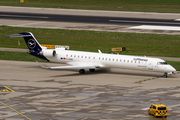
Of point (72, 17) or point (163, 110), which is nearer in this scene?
point (163, 110)

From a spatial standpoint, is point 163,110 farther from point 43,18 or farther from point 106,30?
point 43,18

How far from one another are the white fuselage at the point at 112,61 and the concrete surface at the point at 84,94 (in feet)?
4.36

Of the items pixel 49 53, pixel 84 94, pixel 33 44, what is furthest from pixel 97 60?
pixel 84 94

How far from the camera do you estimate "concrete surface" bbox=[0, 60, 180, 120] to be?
108 ft

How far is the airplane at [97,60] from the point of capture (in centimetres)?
4884

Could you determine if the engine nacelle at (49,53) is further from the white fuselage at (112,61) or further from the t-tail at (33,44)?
the t-tail at (33,44)

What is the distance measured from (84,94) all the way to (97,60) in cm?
1250

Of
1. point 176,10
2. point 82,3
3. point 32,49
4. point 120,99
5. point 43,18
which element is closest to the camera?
point 120,99

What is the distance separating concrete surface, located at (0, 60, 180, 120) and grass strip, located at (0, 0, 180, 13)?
72.2 meters

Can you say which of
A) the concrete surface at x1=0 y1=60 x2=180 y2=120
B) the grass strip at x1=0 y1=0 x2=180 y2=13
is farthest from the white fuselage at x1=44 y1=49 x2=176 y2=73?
the grass strip at x1=0 y1=0 x2=180 y2=13

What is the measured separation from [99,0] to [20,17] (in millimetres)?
47764

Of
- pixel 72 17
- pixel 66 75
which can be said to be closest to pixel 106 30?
pixel 72 17

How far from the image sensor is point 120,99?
→ 1495 inches

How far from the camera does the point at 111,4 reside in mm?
135625
